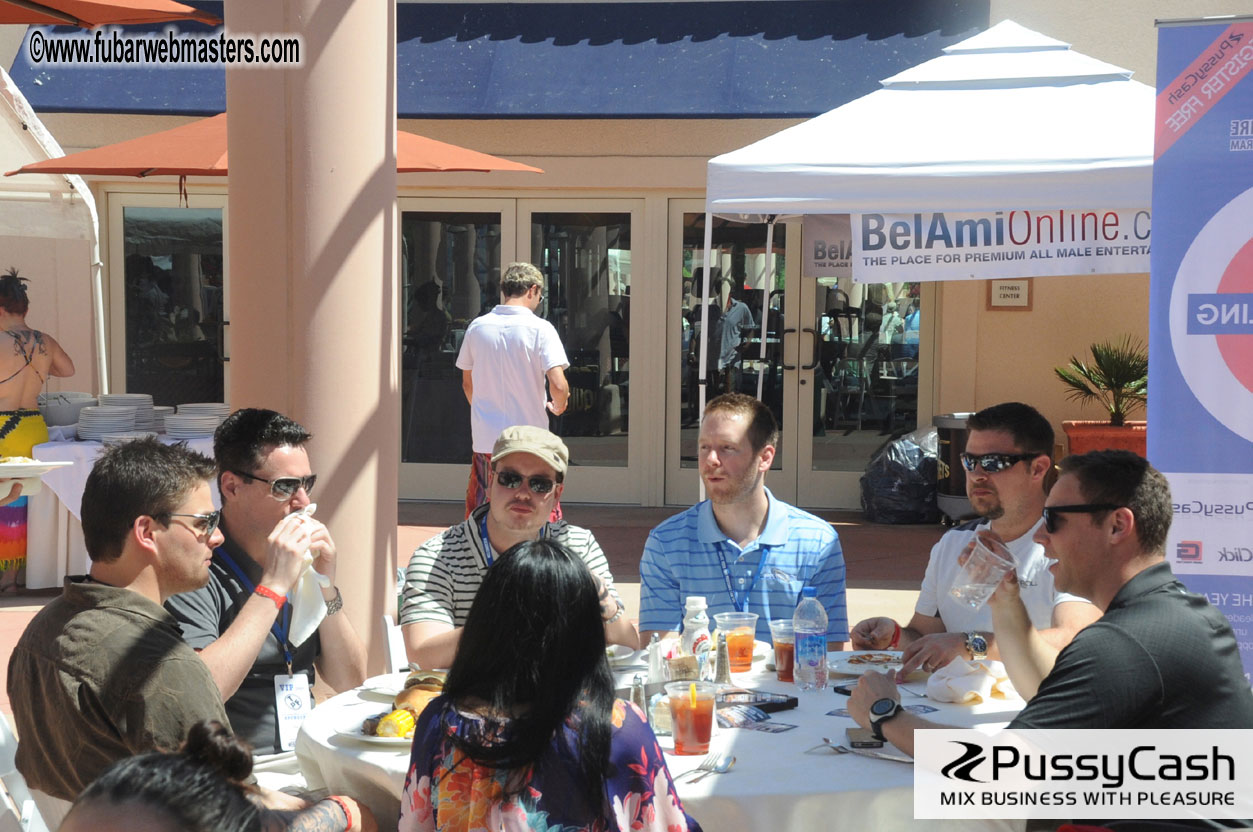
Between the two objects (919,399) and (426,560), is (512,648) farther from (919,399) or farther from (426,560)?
(919,399)

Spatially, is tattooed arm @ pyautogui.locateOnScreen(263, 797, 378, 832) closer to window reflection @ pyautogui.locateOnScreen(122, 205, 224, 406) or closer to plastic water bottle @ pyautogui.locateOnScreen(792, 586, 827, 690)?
plastic water bottle @ pyautogui.locateOnScreen(792, 586, 827, 690)

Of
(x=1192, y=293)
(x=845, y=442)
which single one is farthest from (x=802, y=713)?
(x=845, y=442)

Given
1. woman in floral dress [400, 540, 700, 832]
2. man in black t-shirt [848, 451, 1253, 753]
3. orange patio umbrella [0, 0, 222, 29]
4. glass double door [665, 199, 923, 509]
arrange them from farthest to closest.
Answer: glass double door [665, 199, 923, 509] → orange patio umbrella [0, 0, 222, 29] → man in black t-shirt [848, 451, 1253, 753] → woman in floral dress [400, 540, 700, 832]

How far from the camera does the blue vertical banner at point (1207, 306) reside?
3730mm

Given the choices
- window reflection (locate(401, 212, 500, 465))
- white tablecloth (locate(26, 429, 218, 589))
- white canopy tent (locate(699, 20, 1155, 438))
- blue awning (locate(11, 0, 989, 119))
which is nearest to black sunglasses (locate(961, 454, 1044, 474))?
white canopy tent (locate(699, 20, 1155, 438))

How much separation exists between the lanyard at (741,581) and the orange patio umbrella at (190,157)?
12.1ft

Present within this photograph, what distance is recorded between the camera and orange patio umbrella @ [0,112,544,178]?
690 centimetres

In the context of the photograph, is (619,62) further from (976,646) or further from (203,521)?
(203,521)

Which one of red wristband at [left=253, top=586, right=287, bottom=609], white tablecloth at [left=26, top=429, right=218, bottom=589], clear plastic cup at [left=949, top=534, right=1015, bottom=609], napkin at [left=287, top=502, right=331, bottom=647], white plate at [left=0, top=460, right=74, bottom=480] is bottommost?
white tablecloth at [left=26, top=429, right=218, bottom=589]

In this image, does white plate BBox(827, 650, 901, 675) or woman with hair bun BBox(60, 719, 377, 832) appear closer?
woman with hair bun BBox(60, 719, 377, 832)

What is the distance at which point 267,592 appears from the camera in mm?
3152

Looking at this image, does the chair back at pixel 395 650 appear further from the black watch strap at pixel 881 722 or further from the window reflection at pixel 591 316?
the window reflection at pixel 591 316

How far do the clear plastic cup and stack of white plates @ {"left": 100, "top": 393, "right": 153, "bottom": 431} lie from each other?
6.13m

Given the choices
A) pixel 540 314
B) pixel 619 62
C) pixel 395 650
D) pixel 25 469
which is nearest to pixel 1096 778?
pixel 395 650
